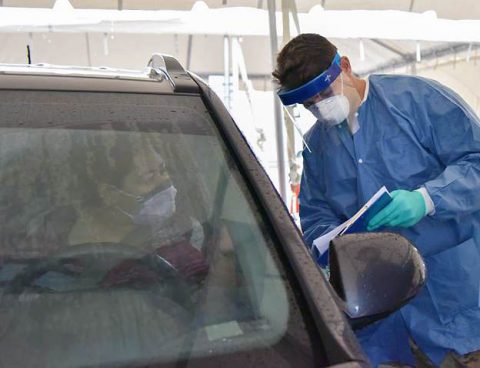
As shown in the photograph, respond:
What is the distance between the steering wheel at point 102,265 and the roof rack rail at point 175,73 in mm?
422

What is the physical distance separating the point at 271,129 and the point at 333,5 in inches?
92.0

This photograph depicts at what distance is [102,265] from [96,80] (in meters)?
0.46

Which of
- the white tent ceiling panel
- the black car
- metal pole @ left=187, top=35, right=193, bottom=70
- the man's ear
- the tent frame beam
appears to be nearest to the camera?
the black car

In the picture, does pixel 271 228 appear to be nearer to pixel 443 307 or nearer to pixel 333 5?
pixel 443 307

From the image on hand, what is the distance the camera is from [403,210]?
187cm

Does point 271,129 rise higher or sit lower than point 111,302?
lower

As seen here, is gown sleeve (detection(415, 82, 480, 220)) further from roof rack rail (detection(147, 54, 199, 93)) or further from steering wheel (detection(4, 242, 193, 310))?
steering wheel (detection(4, 242, 193, 310))

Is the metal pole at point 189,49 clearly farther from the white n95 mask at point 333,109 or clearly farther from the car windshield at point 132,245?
the car windshield at point 132,245

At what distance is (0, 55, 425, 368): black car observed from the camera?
38.9 inches

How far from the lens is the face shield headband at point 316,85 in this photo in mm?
1990

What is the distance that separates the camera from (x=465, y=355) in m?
1.96

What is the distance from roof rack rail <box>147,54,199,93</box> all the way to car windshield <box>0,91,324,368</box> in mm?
37

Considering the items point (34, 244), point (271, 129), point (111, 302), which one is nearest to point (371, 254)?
point (111, 302)

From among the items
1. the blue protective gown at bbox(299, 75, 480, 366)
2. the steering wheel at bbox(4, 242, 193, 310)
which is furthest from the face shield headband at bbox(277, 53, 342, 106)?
the steering wheel at bbox(4, 242, 193, 310)
